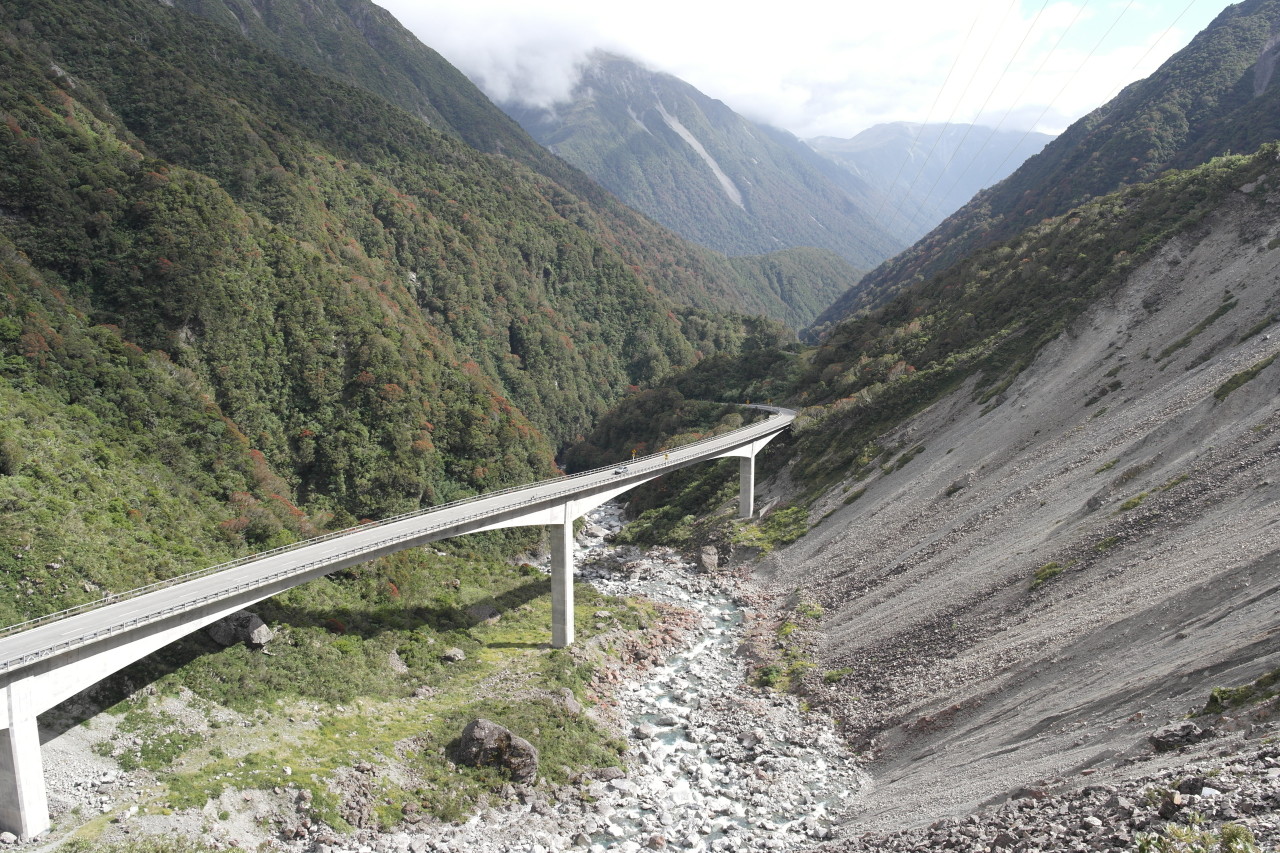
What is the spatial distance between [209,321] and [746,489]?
1550 inches

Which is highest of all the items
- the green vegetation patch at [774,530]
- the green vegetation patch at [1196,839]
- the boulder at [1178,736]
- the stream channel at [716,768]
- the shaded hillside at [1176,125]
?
the shaded hillside at [1176,125]

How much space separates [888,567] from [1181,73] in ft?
433

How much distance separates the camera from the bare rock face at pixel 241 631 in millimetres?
28438

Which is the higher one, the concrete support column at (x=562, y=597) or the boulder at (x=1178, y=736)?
the boulder at (x=1178, y=736)

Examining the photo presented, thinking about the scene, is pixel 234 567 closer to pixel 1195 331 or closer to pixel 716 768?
pixel 716 768

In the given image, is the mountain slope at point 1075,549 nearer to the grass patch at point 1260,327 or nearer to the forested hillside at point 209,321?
the grass patch at point 1260,327

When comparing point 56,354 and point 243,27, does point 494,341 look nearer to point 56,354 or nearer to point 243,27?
point 56,354

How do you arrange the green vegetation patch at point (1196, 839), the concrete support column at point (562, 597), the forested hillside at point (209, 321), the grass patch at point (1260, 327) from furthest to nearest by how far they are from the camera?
the grass patch at point (1260, 327), the concrete support column at point (562, 597), the forested hillside at point (209, 321), the green vegetation patch at point (1196, 839)

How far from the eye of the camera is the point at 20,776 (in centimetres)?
1905

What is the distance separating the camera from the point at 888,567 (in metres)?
39.4

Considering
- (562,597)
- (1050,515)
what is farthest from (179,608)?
(1050,515)

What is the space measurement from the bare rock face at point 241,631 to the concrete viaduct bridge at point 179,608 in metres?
1.79

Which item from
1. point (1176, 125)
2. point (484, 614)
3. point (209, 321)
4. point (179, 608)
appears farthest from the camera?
point (1176, 125)

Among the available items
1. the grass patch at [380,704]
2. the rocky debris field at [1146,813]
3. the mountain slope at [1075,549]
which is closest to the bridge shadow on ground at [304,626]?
the grass patch at [380,704]
